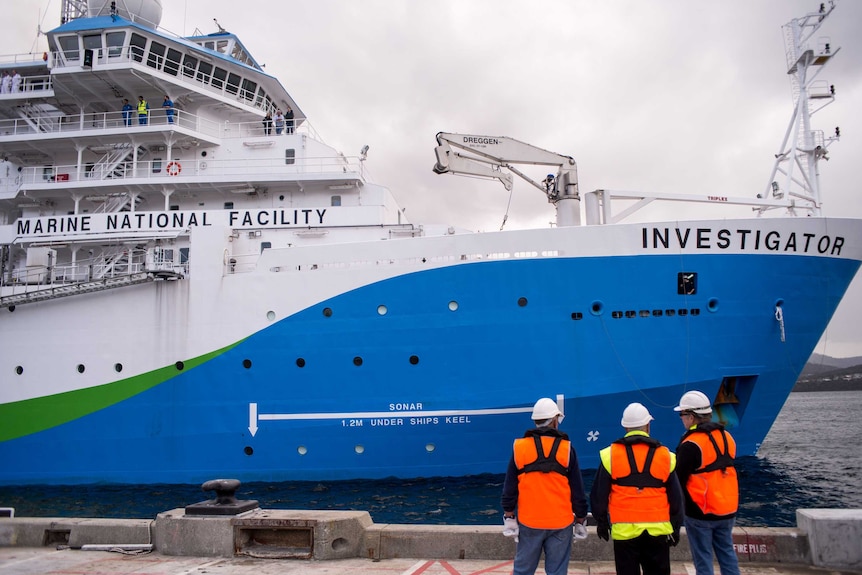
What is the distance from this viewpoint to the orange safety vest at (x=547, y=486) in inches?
174

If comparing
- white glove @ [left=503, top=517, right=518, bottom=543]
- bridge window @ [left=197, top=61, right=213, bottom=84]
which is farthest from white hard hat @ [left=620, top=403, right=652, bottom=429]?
bridge window @ [left=197, top=61, right=213, bottom=84]

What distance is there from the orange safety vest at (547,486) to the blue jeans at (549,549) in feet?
0.21

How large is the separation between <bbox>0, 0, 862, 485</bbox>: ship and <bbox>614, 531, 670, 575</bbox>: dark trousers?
764cm

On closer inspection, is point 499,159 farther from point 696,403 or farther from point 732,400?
Answer: point 696,403

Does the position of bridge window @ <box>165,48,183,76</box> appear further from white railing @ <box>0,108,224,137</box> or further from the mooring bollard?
the mooring bollard

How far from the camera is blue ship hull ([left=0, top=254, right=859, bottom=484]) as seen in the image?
11844mm

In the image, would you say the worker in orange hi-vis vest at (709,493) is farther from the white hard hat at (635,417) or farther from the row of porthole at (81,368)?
the row of porthole at (81,368)

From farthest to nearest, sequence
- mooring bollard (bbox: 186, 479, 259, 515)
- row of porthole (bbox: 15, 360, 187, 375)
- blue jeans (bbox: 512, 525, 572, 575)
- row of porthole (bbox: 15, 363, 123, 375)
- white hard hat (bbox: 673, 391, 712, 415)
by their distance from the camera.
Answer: row of porthole (bbox: 15, 363, 123, 375)
row of porthole (bbox: 15, 360, 187, 375)
mooring bollard (bbox: 186, 479, 259, 515)
white hard hat (bbox: 673, 391, 712, 415)
blue jeans (bbox: 512, 525, 572, 575)

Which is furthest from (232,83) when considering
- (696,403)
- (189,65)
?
(696,403)

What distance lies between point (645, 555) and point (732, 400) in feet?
30.2

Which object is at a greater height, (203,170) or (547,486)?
(203,170)

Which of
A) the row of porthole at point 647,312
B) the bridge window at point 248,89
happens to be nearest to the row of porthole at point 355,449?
the row of porthole at point 647,312

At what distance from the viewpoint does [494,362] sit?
1205 cm

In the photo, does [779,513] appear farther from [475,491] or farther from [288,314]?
[288,314]
